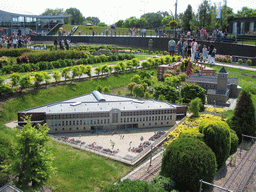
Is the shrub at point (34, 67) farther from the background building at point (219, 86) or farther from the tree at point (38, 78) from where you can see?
the background building at point (219, 86)

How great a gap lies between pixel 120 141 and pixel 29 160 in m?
12.6

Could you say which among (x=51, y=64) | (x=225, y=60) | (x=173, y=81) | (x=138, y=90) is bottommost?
(x=138, y=90)

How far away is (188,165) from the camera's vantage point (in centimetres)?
1853

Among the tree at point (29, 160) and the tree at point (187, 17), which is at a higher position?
the tree at point (187, 17)

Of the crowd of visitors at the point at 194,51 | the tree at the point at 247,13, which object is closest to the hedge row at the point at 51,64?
the crowd of visitors at the point at 194,51

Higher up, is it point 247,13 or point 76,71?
point 247,13

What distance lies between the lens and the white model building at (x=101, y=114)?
28.1m

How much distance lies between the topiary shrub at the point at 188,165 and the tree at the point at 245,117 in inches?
344

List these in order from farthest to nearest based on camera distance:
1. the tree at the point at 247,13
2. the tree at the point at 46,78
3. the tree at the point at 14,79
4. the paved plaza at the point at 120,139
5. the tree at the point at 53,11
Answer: the tree at the point at 53,11
the tree at the point at 247,13
the tree at the point at 46,78
the tree at the point at 14,79
the paved plaza at the point at 120,139

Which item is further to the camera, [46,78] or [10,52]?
[10,52]

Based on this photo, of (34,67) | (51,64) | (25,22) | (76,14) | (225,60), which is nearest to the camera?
(34,67)

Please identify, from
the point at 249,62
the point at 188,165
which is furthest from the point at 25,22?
the point at 188,165

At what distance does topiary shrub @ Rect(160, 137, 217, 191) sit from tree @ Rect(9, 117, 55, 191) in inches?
314

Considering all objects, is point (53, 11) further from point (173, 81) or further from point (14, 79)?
point (14, 79)
